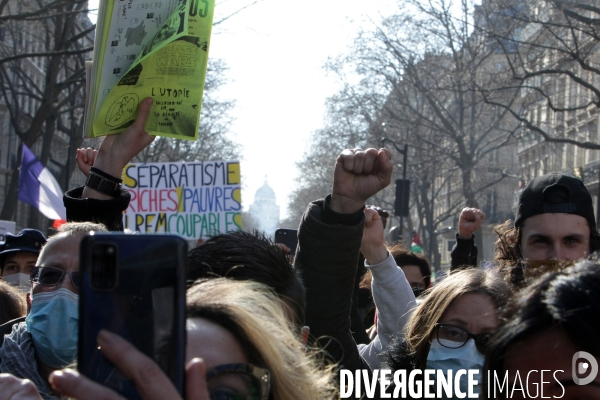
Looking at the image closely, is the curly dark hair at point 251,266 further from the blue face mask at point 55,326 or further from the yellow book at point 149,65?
the yellow book at point 149,65

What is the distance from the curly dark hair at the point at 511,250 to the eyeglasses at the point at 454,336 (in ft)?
A: 1.76

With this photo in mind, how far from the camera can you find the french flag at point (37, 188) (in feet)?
44.4

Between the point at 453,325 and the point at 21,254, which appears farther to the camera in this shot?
the point at 21,254

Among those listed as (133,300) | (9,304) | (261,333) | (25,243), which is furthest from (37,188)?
(133,300)

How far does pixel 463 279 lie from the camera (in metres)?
3.15

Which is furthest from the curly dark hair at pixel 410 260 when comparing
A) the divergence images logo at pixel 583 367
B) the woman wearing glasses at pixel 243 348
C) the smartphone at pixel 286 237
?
the divergence images logo at pixel 583 367

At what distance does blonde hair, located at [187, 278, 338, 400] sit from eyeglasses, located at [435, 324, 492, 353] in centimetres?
101

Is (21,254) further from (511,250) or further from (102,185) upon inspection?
(511,250)

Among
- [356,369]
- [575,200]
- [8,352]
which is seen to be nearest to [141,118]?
[8,352]

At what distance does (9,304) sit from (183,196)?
7802 millimetres

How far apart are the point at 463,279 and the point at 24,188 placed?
12.0 m

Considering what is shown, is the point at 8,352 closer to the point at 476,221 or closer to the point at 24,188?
the point at 476,221

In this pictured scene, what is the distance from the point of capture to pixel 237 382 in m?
1.78

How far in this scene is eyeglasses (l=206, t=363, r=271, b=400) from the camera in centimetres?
175
